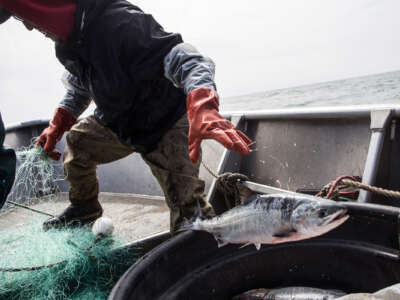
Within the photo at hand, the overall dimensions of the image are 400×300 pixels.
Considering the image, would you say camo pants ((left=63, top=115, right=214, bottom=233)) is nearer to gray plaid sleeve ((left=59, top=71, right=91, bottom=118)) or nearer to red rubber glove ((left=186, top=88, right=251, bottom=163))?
gray plaid sleeve ((left=59, top=71, right=91, bottom=118))

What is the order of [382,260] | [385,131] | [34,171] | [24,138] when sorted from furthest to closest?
[24,138] → [34,171] → [385,131] → [382,260]

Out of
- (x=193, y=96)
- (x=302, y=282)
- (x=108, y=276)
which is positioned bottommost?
(x=108, y=276)

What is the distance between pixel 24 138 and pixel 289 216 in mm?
4894

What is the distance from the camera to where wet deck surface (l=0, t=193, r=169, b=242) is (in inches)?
132

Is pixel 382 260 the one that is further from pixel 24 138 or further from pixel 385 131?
pixel 24 138

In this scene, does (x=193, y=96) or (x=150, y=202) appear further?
(x=150, y=202)

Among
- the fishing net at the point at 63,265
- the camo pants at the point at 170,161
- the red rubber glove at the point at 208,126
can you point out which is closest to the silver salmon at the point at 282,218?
the red rubber glove at the point at 208,126

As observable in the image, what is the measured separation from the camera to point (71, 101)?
297cm

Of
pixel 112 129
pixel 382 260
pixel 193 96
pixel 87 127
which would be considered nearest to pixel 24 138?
pixel 87 127

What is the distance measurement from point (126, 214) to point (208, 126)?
2.66 meters

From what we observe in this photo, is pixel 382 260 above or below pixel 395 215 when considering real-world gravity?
below

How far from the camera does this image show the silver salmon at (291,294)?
1585mm

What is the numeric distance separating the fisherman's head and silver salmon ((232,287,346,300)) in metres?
1.93

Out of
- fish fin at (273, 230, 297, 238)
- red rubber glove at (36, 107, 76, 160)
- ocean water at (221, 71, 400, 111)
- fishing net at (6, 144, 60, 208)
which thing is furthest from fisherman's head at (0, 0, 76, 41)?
ocean water at (221, 71, 400, 111)
